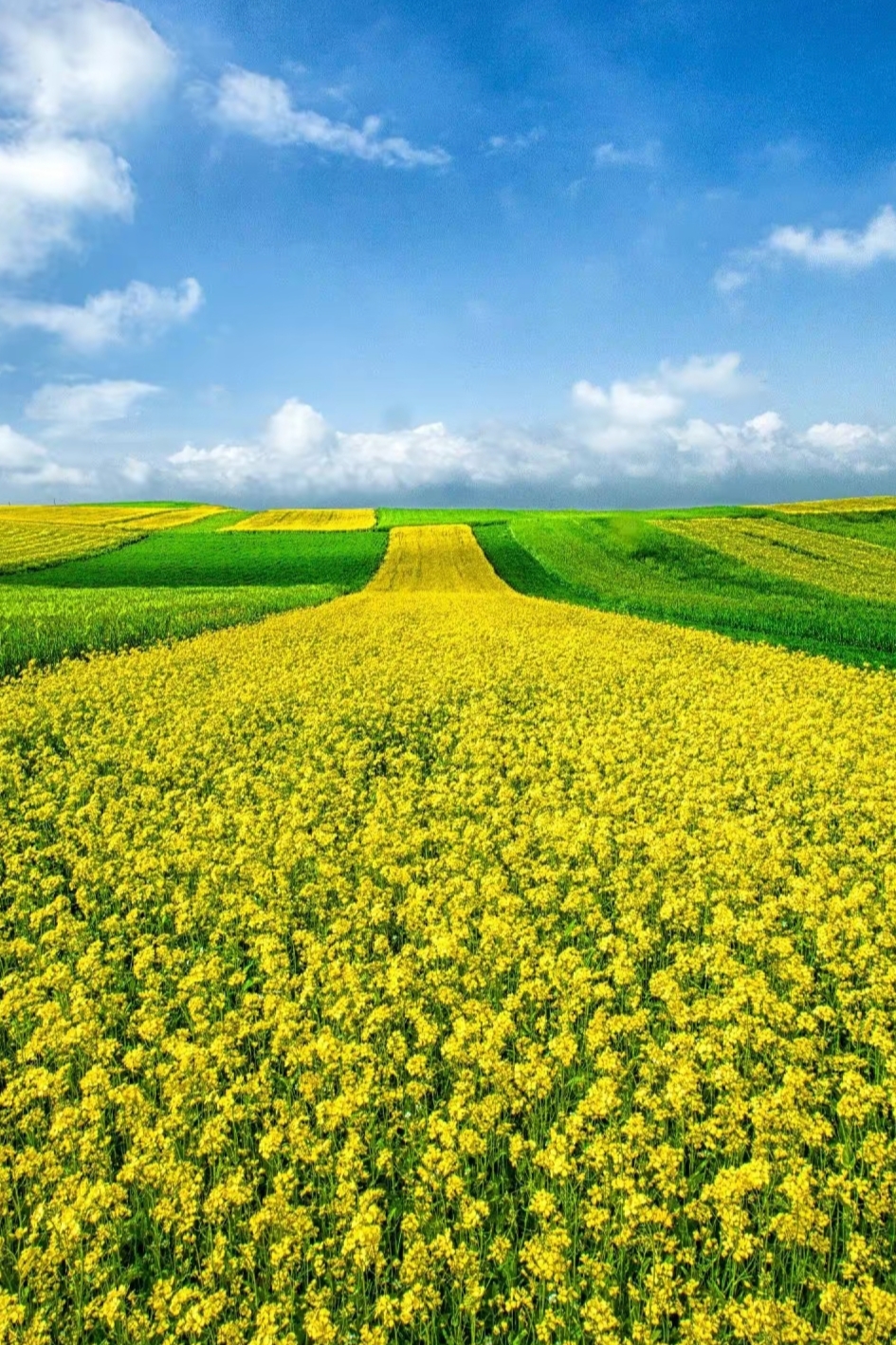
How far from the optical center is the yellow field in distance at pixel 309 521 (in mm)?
73875

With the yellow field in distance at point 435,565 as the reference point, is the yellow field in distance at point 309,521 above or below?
above

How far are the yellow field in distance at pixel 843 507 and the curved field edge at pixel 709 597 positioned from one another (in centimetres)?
1811

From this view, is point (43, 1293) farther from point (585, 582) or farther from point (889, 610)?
point (585, 582)

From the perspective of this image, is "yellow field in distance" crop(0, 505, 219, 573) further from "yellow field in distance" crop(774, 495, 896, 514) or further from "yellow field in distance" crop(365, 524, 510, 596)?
"yellow field in distance" crop(774, 495, 896, 514)

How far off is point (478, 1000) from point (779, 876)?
3405 millimetres

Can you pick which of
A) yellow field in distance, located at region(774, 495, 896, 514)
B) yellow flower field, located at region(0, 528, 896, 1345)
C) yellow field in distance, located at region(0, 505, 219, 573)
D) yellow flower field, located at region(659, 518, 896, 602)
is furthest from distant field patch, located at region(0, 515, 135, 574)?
yellow field in distance, located at region(774, 495, 896, 514)

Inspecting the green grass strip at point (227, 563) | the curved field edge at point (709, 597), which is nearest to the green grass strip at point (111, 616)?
the green grass strip at point (227, 563)

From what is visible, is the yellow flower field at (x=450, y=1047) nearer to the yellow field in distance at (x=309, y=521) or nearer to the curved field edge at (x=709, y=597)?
the curved field edge at (x=709, y=597)

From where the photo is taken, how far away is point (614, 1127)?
159 inches

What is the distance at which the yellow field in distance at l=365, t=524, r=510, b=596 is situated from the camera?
140ft

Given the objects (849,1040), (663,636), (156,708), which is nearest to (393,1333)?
(849,1040)

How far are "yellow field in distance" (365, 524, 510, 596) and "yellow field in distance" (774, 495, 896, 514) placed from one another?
28542 millimetres

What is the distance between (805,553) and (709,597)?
1511 centimetres

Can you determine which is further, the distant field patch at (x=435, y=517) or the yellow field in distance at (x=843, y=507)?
the distant field patch at (x=435, y=517)
